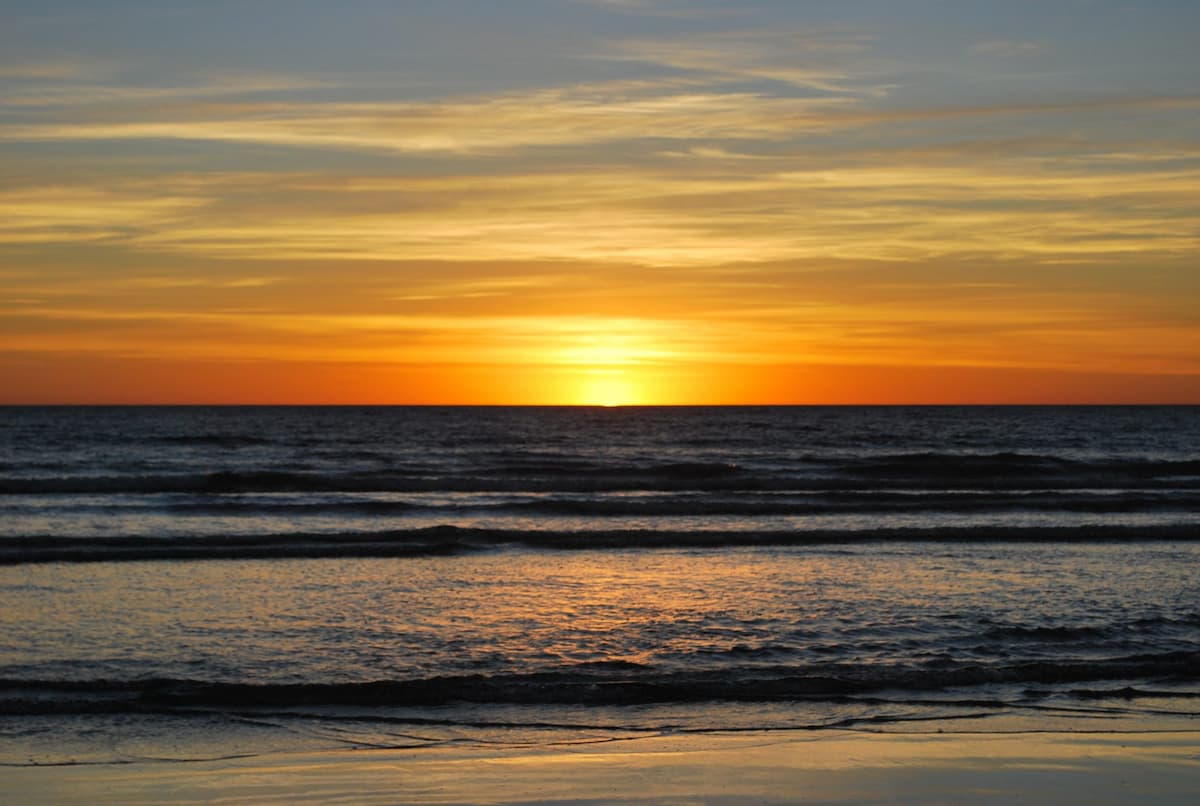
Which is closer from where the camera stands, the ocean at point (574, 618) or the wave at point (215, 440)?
the ocean at point (574, 618)

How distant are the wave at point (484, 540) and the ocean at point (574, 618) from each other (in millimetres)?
124

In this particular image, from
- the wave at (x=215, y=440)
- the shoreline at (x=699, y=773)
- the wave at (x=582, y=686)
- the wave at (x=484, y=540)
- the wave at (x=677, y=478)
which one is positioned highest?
the wave at (x=215, y=440)

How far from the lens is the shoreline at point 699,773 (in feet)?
23.6

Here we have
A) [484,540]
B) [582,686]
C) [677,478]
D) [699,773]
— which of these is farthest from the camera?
[677,478]

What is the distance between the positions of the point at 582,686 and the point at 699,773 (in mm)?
2490

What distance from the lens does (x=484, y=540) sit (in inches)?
858

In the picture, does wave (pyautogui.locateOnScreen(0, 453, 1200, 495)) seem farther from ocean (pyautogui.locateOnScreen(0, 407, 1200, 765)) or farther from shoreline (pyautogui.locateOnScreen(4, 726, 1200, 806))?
shoreline (pyautogui.locateOnScreen(4, 726, 1200, 806))

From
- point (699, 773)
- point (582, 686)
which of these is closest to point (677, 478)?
point (582, 686)

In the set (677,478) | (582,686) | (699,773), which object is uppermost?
(677,478)

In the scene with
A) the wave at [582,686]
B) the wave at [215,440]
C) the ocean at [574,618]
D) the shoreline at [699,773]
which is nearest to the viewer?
the shoreline at [699,773]

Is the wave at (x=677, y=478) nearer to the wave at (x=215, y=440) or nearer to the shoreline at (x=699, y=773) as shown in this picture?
the wave at (x=215, y=440)

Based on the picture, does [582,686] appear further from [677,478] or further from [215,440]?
[215,440]

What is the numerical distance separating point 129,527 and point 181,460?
29.0 metres

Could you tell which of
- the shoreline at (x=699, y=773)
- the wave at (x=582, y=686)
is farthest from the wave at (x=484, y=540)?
the shoreline at (x=699, y=773)
